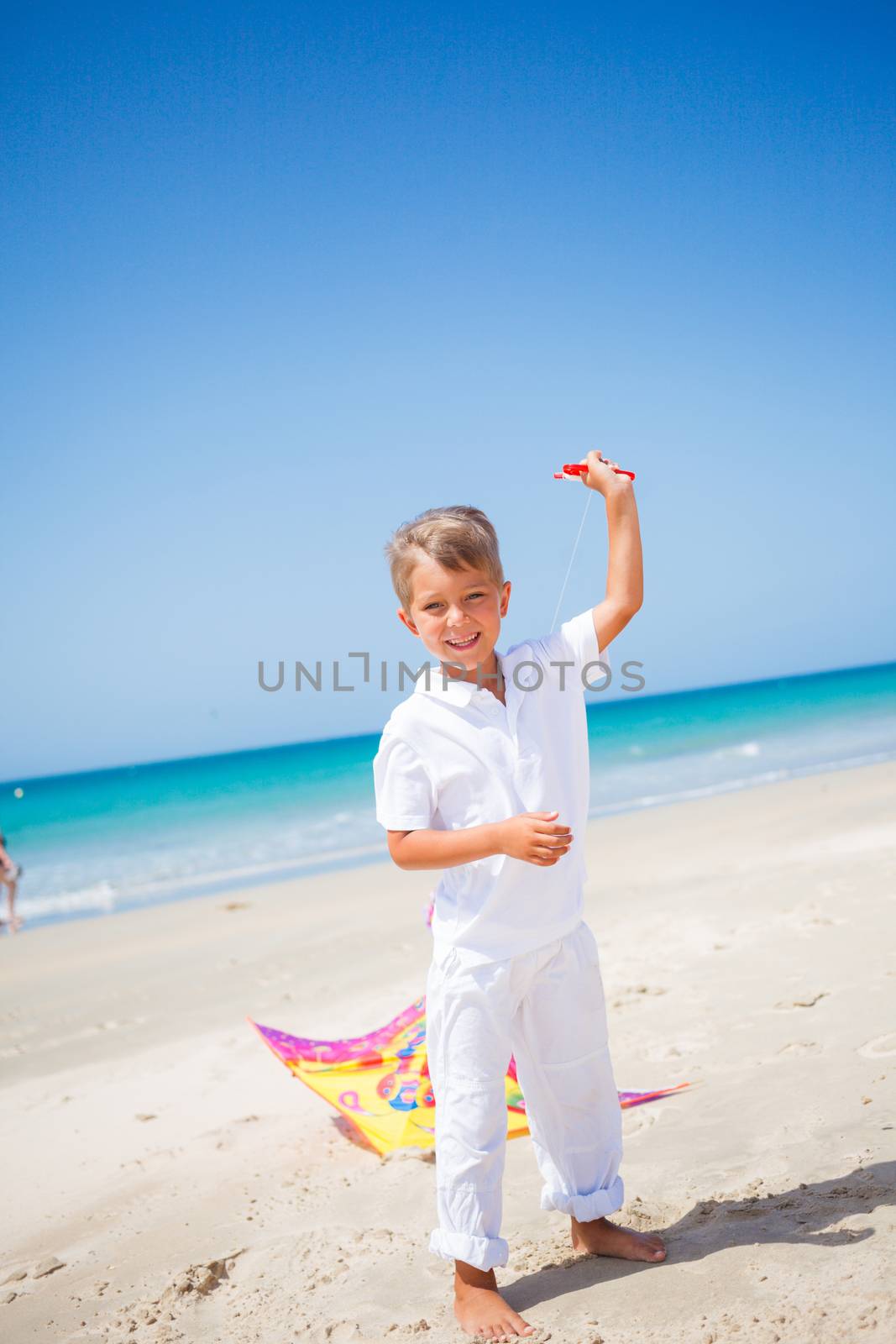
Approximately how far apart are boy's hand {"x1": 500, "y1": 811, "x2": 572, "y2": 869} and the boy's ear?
0.61 metres

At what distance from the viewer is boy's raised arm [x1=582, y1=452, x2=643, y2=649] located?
2244mm

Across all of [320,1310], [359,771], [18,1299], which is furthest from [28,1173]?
[359,771]

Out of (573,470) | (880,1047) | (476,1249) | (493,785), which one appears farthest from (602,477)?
(880,1047)

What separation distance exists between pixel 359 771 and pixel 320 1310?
35709 millimetres

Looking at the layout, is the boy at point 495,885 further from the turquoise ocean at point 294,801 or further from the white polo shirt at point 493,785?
the turquoise ocean at point 294,801

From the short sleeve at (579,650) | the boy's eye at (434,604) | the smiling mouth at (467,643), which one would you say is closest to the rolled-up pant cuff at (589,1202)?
→ the short sleeve at (579,650)

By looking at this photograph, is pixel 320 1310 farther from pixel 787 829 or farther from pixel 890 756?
pixel 890 756

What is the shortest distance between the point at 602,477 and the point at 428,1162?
229 centimetres

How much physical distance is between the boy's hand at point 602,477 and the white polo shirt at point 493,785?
34 centimetres

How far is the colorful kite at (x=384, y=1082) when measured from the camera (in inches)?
129

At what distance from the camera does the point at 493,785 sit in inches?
84.3

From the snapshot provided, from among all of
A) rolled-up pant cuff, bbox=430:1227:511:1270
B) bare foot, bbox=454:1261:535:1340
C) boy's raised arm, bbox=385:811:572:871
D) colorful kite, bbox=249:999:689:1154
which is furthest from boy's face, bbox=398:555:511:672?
colorful kite, bbox=249:999:689:1154

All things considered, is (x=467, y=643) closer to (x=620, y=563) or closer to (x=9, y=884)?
(x=620, y=563)

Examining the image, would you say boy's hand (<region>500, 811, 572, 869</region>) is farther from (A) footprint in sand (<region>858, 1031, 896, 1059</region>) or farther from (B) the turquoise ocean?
(B) the turquoise ocean
